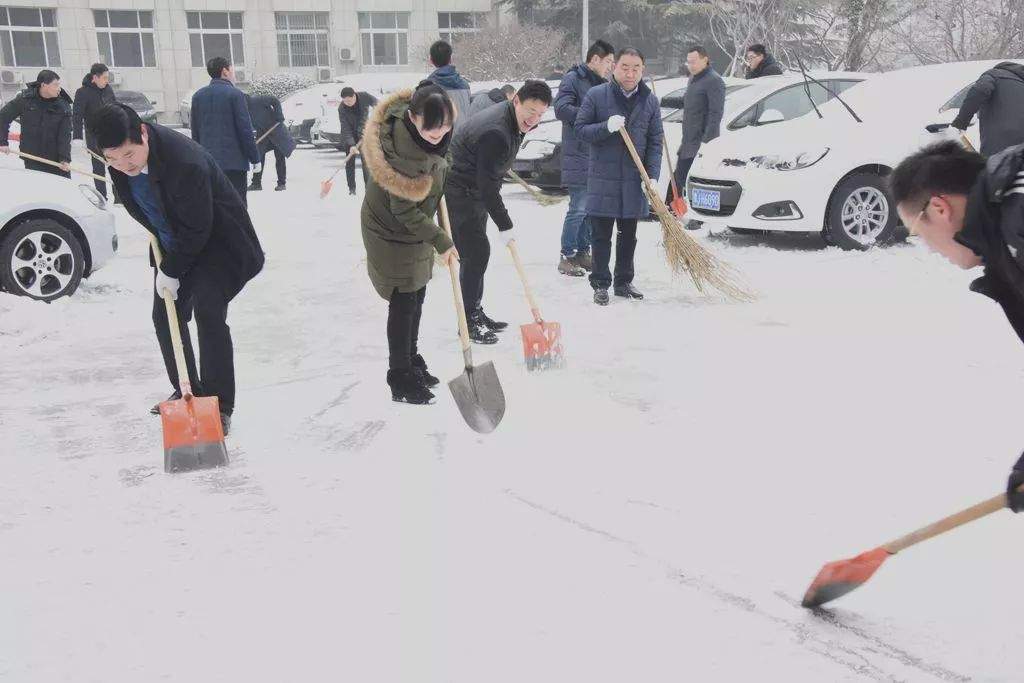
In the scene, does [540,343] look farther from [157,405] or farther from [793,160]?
[793,160]

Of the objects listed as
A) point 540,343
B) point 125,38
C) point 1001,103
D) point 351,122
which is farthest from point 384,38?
point 540,343

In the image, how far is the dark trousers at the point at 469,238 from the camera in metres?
5.64

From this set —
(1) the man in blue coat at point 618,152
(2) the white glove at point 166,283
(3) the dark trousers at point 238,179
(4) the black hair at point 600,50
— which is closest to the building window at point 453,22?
(3) the dark trousers at point 238,179

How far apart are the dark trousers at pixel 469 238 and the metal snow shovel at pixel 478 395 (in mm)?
1266

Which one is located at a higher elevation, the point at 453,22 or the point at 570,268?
the point at 453,22

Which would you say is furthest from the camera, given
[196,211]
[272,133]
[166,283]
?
[272,133]

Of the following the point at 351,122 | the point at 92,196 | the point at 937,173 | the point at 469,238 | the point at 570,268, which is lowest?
the point at 570,268

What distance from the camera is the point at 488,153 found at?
537cm

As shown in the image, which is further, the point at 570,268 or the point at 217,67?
the point at 217,67

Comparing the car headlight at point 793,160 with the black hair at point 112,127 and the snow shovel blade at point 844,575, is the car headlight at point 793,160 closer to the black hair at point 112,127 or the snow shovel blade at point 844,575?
the black hair at point 112,127

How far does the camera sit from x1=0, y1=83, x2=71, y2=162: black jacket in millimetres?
9258

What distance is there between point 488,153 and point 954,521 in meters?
3.46

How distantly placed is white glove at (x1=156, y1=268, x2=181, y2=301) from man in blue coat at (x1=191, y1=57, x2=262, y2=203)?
4964 mm

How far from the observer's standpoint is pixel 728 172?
8523mm
